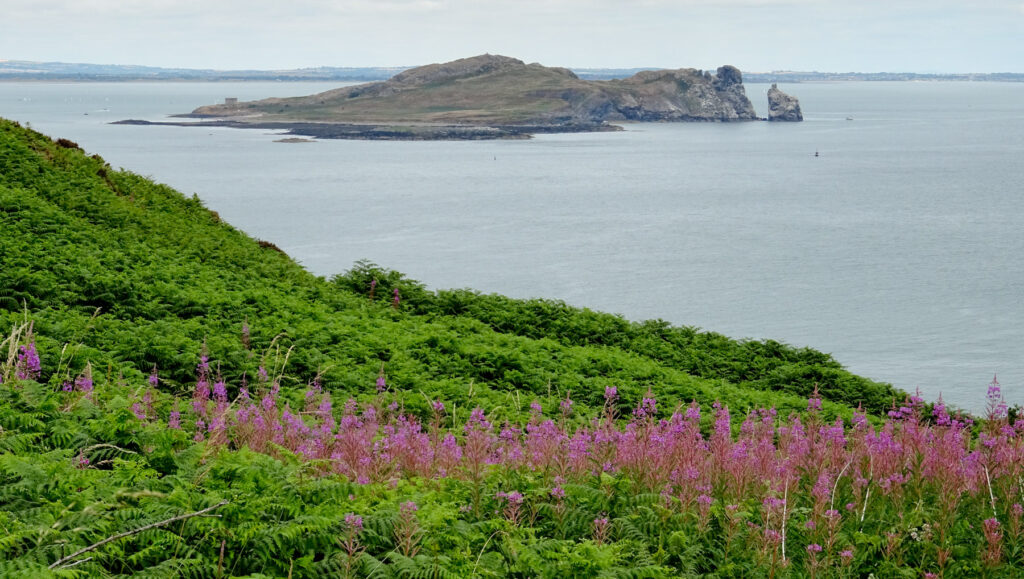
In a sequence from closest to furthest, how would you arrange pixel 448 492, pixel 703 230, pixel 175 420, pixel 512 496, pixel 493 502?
pixel 512 496 → pixel 493 502 → pixel 448 492 → pixel 175 420 → pixel 703 230

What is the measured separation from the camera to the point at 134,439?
713 centimetres

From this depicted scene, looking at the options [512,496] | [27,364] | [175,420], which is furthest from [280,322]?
[512,496]

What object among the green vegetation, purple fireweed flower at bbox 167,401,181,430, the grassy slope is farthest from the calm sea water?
purple fireweed flower at bbox 167,401,181,430

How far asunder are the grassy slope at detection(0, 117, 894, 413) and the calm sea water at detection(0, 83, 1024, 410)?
1878cm

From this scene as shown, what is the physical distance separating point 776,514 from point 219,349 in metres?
9.63

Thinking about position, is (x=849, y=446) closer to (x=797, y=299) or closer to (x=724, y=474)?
(x=724, y=474)

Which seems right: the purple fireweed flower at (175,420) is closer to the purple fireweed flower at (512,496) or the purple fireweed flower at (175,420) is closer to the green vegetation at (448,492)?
the green vegetation at (448,492)

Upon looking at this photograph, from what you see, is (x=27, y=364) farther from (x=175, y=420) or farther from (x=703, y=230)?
(x=703, y=230)

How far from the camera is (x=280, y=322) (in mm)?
16484

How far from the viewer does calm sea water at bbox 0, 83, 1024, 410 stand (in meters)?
51.9

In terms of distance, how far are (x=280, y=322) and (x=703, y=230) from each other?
233 feet

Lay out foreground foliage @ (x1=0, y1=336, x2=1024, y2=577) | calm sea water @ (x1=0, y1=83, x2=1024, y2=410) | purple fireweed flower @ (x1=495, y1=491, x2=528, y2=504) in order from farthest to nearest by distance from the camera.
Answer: calm sea water @ (x1=0, y1=83, x2=1024, y2=410), purple fireweed flower @ (x1=495, y1=491, x2=528, y2=504), foreground foliage @ (x1=0, y1=336, x2=1024, y2=577)

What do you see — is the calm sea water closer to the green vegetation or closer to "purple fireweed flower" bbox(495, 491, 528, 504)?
the green vegetation

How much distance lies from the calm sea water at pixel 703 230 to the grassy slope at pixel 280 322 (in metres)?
18.8
